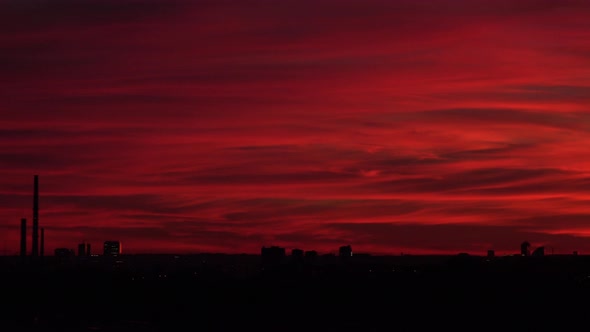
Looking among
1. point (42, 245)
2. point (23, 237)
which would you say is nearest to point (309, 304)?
point (23, 237)

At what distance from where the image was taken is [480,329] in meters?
62.9

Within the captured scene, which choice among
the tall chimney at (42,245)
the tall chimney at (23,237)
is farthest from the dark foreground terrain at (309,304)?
the tall chimney at (42,245)

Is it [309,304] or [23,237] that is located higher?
[23,237]

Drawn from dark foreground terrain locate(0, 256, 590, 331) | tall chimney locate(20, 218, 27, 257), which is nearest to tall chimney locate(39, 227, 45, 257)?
tall chimney locate(20, 218, 27, 257)

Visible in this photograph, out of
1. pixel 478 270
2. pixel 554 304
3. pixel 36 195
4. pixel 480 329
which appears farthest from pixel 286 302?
pixel 36 195

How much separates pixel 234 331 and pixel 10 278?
77.7m

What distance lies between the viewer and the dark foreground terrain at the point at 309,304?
64.9 meters

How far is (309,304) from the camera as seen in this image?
85438mm

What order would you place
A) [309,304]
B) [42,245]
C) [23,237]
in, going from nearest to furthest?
[309,304]
[23,237]
[42,245]

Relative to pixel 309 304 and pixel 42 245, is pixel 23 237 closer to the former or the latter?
pixel 42 245

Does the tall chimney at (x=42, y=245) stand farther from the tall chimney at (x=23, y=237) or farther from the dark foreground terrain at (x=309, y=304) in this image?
the dark foreground terrain at (x=309, y=304)

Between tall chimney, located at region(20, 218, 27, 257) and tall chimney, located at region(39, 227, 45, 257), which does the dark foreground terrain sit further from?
tall chimney, located at region(39, 227, 45, 257)

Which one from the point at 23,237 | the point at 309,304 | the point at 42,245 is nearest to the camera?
the point at 309,304

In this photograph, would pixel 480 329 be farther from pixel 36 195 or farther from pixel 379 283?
pixel 36 195
